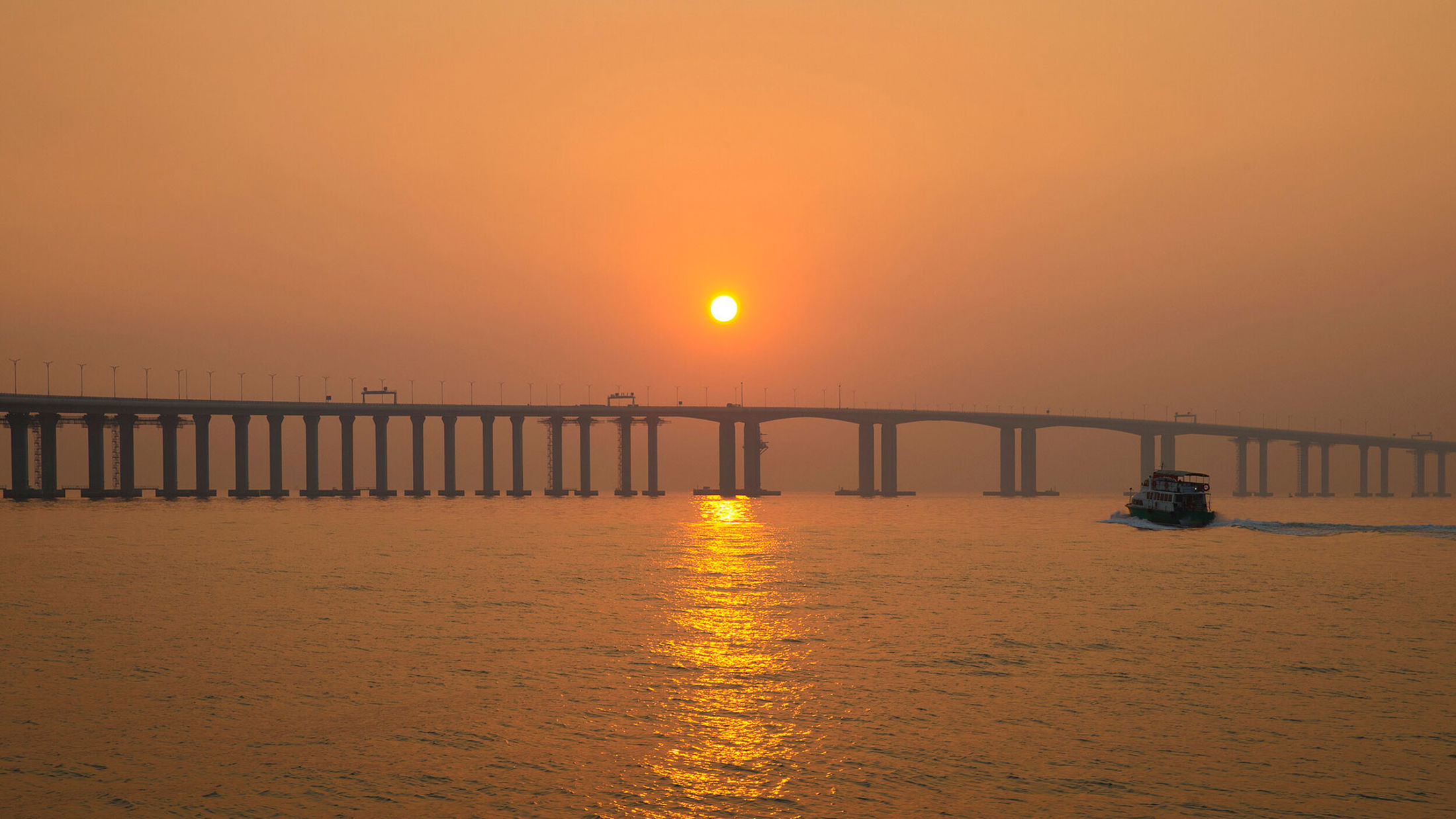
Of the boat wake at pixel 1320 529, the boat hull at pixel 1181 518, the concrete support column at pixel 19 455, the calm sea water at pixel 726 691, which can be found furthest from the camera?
the concrete support column at pixel 19 455

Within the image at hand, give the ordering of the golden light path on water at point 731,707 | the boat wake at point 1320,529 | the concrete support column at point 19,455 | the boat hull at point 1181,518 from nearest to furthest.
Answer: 1. the golden light path on water at point 731,707
2. the boat hull at point 1181,518
3. the boat wake at point 1320,529
4. the concrete support column at point 19,455

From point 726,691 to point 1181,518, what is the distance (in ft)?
277

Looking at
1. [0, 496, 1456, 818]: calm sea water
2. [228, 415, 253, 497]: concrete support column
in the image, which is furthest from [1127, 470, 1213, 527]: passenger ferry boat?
[228, 415, 253, 497]: concrete support column

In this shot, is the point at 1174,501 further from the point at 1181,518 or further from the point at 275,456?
the point at 275,456

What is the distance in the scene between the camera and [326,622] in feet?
138

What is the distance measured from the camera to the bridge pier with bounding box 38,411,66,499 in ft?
544

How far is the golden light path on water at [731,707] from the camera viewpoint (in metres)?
19.6

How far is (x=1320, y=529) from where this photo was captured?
113250 mm

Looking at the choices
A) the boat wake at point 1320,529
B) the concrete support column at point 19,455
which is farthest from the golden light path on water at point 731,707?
the concrete support column at point 19,455

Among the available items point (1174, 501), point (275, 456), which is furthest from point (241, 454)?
point (1174, 501)

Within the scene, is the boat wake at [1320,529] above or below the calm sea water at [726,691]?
below

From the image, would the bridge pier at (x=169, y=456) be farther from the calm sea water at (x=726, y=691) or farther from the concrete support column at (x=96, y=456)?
the calm sea water at (x=726, y=691)

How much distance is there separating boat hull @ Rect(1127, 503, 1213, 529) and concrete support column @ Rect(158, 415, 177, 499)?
144 m

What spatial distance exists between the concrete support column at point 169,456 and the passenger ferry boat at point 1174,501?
143 m
